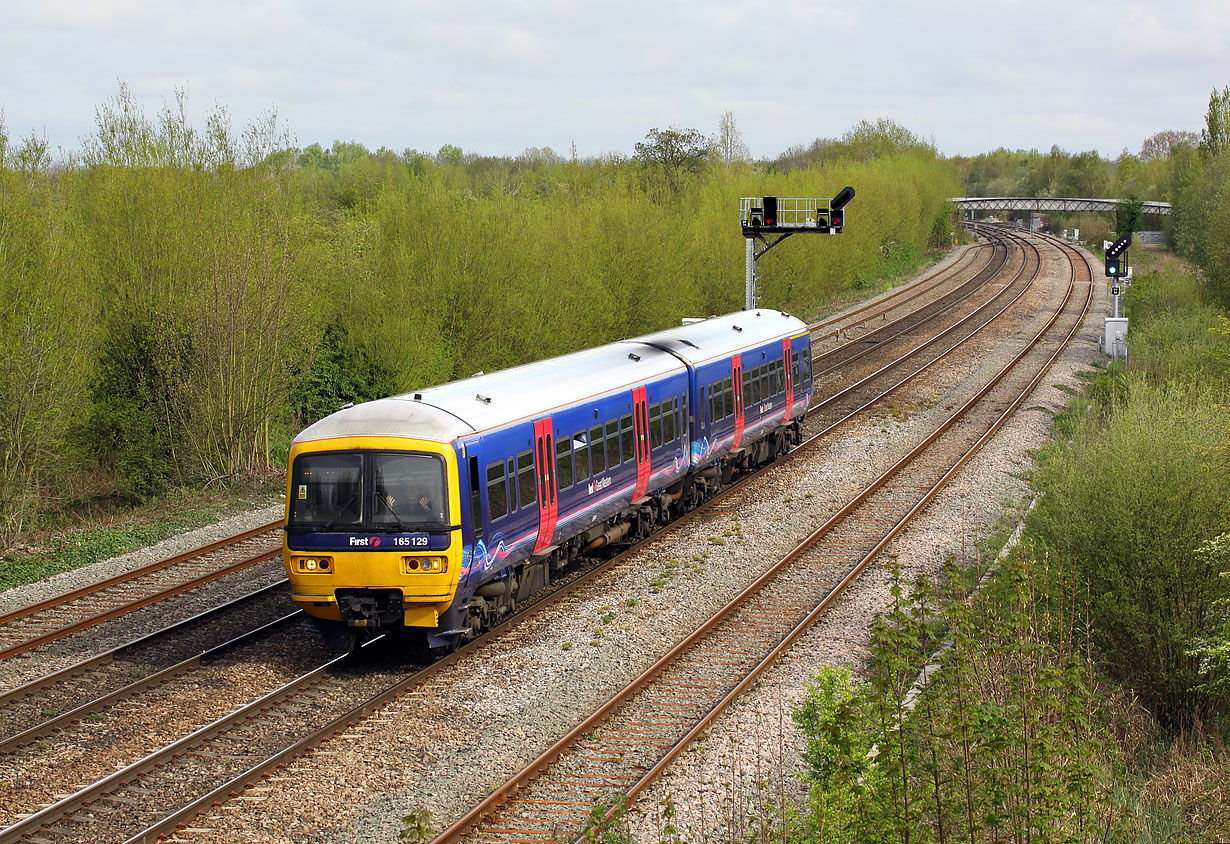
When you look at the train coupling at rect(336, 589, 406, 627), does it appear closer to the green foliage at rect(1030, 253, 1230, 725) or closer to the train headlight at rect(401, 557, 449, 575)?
the train headlight at rect(401, 557, 449, 575)

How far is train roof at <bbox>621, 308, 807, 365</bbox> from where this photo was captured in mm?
20062

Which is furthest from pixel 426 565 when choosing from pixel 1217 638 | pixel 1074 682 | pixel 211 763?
pixel 1217 638

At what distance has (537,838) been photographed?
9.02 meters

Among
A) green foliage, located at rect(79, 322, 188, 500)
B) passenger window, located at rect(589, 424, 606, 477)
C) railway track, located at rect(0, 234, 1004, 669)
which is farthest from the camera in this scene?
green foliage, located at rect(79, 322, 188, 500)

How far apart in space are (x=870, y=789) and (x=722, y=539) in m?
10.8

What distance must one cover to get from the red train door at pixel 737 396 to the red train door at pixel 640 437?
401cm

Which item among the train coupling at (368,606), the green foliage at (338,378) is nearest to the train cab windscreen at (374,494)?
the train coupling at (368,606)

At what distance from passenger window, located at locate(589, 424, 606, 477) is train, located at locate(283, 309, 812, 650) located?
28 mm

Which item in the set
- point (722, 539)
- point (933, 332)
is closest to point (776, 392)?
point (722, 539)

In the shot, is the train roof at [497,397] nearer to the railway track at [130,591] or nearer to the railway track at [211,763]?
the railway track at [211,763]

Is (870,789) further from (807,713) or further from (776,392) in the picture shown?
(776,392)

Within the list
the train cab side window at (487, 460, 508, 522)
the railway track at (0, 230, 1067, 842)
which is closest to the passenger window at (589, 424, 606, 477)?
the train cab side window at (487, 460, 508, 522)

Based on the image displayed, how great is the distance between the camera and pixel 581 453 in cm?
1562

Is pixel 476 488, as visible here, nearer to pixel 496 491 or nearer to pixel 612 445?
pixel 496 491
